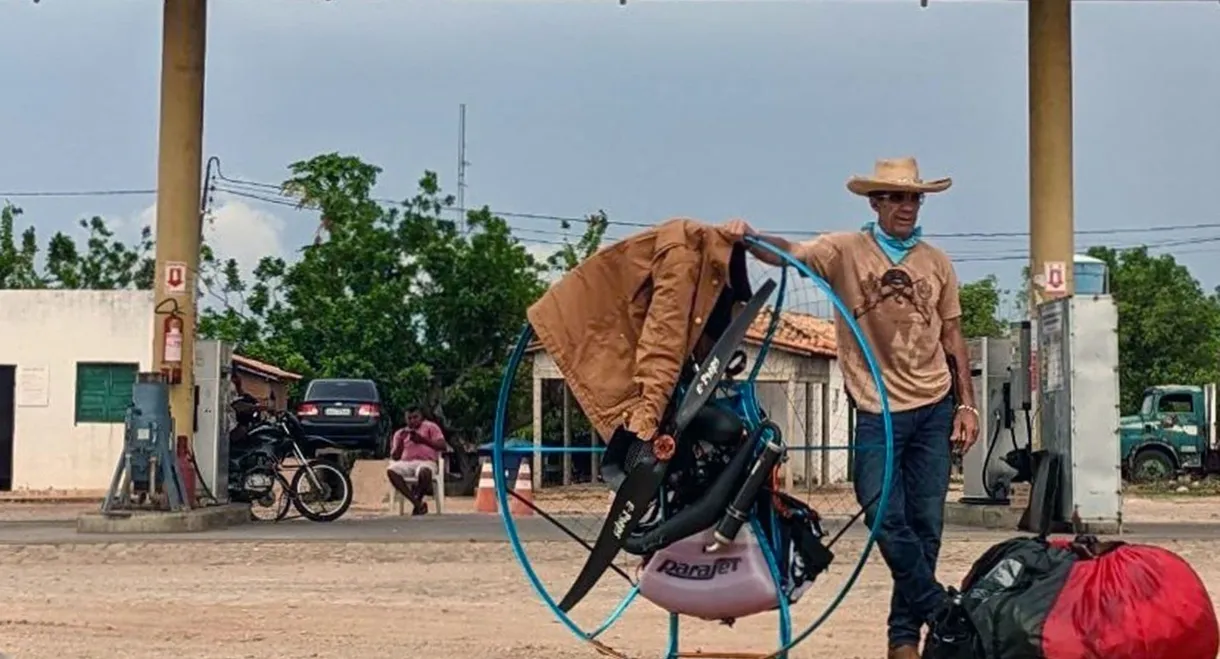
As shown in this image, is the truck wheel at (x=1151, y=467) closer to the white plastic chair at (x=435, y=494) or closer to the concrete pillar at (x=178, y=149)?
the white plastic chair at (x=435, y=494)

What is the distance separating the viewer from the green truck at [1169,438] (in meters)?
38.1

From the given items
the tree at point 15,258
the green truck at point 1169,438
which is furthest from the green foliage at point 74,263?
the green truck at point 1169,438

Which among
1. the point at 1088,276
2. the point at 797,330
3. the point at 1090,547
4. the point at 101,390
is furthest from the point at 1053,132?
the point at 101,390

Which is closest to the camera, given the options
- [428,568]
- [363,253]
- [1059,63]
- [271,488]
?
[428,568]

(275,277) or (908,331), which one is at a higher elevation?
(275,277)

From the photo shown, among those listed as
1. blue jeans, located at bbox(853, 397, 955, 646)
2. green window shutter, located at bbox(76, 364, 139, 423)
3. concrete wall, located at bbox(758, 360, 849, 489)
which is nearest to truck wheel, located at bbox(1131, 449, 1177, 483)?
green window shutter, located at bbox(76, 364, 139, 423)

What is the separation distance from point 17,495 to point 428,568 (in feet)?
61.6

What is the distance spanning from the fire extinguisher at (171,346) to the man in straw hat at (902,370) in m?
11.8

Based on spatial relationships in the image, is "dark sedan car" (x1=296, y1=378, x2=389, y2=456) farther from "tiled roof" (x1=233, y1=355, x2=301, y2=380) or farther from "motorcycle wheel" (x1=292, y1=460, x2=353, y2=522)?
"tiled roof" (x1=233, y1=355, x2=301, y2=380)

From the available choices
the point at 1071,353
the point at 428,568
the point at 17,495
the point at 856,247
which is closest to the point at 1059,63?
the point at 1071,353

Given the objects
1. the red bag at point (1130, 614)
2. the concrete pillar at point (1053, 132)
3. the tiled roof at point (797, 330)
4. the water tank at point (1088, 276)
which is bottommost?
the red bag at point (1130, 614)

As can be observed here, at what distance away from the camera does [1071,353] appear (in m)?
15.3

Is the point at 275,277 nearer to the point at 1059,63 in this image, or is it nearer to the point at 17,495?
the point at 17,495

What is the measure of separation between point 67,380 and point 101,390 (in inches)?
25.1
